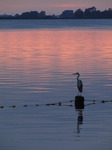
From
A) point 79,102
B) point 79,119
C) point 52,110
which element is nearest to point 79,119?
point 79,119

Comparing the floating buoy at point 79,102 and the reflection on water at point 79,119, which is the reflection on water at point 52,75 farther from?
the reflection on water at point 79,119

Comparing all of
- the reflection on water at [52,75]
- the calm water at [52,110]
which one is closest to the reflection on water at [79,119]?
the calm water at [52,110]

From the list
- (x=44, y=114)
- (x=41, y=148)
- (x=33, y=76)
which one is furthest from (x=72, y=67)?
(x=41, y=148)

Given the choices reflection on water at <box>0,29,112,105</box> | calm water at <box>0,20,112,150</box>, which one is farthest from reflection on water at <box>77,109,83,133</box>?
reflection on water at <box>0,29,112,105</box>

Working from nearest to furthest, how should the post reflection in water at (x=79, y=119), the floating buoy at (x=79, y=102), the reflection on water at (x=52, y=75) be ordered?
the post reflection in water at (x=79, y=119), the floating buoy at (x=79, y=102), the reflection on water at (x=52, y=75)

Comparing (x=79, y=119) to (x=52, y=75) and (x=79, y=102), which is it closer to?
(x=79, y=102)

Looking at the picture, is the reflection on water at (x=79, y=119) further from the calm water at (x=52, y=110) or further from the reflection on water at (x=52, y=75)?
the reflection on water at (x=52, y=75)

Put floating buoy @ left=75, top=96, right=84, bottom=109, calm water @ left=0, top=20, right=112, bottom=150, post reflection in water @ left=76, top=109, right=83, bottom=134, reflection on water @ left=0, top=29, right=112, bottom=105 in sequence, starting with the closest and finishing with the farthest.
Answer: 1. calm water @ left=0, top=20, right=112, bottom=150
2. post reflection in water @ left=76, top=109, right=83, bottom=134
3. floating buoy @ left=75, top=96, right=84, bottom=109
4. reflection on water @ left=0, top=29, right=112, bottom=105

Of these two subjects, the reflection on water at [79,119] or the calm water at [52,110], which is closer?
the calm water at [52,110]

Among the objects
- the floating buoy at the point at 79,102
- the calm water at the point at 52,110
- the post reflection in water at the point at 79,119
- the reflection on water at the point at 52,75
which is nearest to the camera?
the calm water at the point at 52,110

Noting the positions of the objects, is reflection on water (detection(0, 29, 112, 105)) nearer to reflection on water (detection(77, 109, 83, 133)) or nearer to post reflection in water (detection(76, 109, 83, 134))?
post reflection in water (detection(76, 109, 83, 134))

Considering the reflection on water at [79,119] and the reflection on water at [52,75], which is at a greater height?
the reflection on water at [79,119]

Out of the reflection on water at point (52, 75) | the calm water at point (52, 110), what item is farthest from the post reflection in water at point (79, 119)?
the reflection on water at point (52, 75)

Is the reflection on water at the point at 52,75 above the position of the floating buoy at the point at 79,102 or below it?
below
